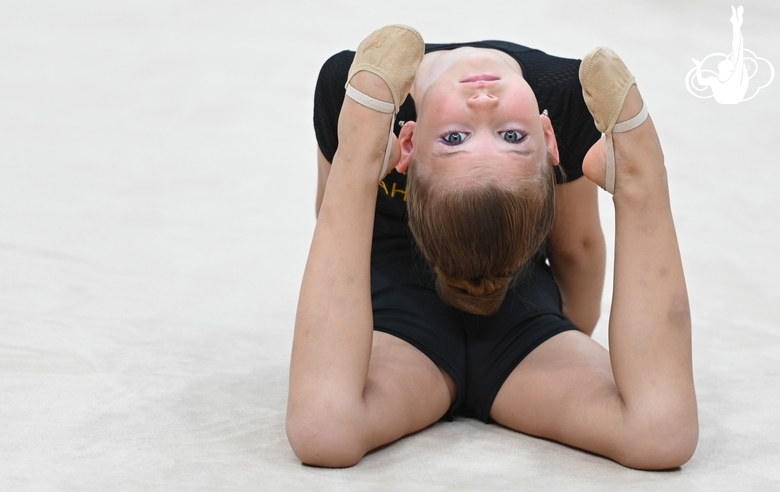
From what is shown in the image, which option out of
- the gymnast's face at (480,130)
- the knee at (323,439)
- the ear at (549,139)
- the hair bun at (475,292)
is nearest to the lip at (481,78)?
the gymnast's face at (480,130)

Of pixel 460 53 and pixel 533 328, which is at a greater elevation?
pixel 460 53

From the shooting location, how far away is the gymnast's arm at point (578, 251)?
181cm

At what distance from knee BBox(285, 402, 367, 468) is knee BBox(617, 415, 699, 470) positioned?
1.28 feet

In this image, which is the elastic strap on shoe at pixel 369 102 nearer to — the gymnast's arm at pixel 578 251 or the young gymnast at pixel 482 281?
the young gymnast at pixel 482 281

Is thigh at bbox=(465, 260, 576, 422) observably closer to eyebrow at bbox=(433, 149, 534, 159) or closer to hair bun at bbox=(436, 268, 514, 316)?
hair bun at bbox=(436, 268, 514, 316)

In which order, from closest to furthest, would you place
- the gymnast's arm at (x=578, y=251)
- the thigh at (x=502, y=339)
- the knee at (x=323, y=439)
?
the knee at (x=323, y=439) → the thigh at (x=502, y=339) → the gymnast's arm at (x=578, y=251)

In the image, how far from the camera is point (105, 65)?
3662mm

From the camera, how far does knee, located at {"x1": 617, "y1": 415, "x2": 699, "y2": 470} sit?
1344 millimetres

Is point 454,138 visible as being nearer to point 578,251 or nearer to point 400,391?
point 400,391

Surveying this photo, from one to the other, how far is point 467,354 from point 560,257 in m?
0.37

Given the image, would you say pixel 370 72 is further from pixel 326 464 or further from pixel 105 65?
pixel 105 65

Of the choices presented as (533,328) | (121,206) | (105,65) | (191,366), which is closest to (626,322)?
(533,328)

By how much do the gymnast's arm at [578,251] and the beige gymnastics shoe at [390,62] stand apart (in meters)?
0.43

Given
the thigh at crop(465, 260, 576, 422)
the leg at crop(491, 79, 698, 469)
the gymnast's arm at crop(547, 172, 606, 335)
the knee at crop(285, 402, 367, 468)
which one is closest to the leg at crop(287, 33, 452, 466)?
the knee at crop(285, 402, 367, 468)
